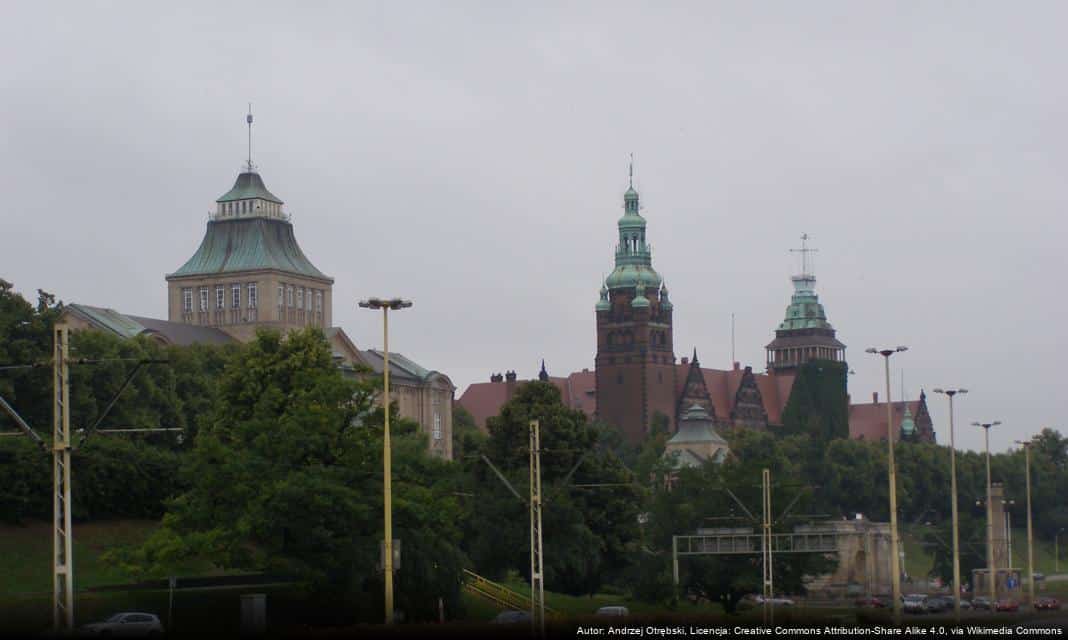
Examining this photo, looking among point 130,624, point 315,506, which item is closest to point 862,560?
point 315,506

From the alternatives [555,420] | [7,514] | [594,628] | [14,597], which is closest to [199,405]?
[555,420]

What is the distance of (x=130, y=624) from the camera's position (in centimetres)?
7225

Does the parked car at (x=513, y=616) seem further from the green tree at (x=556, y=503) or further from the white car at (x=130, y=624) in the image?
the white car at (x=130, y=624)

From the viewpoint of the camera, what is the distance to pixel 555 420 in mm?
117312

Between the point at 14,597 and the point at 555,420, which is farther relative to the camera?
the point at 555,420

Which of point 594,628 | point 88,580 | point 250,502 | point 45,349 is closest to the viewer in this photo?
point 594,628

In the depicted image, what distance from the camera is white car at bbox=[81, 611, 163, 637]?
69988mm

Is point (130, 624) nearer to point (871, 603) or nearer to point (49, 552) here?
point (49, 552)

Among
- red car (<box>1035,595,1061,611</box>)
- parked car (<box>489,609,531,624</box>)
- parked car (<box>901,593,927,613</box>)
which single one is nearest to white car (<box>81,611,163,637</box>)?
parked car (<box>489,609,531,624</box>)

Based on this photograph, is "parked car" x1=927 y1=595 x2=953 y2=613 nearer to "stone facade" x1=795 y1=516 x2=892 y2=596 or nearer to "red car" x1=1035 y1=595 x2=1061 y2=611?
"red car" x1=1035 y1=595 x2=1061 y2=611

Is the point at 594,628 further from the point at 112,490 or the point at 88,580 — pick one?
the point at 112,490

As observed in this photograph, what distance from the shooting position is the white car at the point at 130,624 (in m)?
70.0

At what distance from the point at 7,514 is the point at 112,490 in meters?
6.46

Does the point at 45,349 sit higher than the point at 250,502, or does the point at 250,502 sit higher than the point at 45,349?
the point at 45,349
